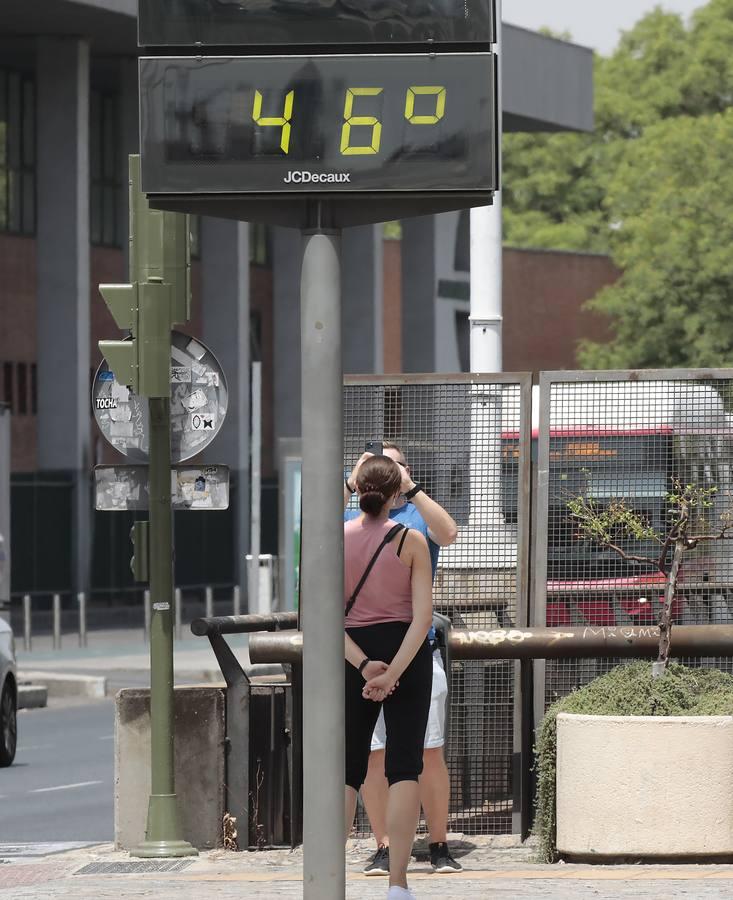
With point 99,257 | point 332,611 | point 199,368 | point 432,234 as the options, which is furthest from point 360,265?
point 332,611

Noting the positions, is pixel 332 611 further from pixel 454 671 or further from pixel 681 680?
pixel 454 671

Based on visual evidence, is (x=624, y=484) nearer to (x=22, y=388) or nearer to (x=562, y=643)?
(x=562, y=643)

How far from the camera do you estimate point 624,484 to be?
414 inches

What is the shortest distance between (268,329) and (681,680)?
135 feet

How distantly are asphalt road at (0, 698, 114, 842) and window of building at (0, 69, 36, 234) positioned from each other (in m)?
20.7

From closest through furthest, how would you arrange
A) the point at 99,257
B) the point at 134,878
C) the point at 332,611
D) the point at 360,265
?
the point at 332,611
the point at 134,878
the point at 99,257
the point at 360,265

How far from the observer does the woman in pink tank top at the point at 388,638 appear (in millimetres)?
8195

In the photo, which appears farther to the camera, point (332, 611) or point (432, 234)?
point (432, 234)

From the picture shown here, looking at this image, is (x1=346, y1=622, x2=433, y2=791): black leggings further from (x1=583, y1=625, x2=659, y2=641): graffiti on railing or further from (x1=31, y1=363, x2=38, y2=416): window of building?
(x1=31, y1=363, x2=38, y2=416): window of building

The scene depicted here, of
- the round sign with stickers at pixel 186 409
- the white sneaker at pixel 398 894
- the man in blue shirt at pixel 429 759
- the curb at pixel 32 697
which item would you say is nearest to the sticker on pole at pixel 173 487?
the round sign with stickers at pixel 186 409

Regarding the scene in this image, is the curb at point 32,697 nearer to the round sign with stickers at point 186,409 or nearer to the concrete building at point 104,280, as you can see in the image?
the round sign with stickers at point 186,409

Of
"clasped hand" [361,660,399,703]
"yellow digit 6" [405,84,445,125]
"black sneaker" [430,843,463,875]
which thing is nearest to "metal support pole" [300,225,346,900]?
"yellow digit 6" [405,84,445,125]

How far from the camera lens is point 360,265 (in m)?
49.4

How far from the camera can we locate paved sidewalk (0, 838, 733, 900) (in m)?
8.36
